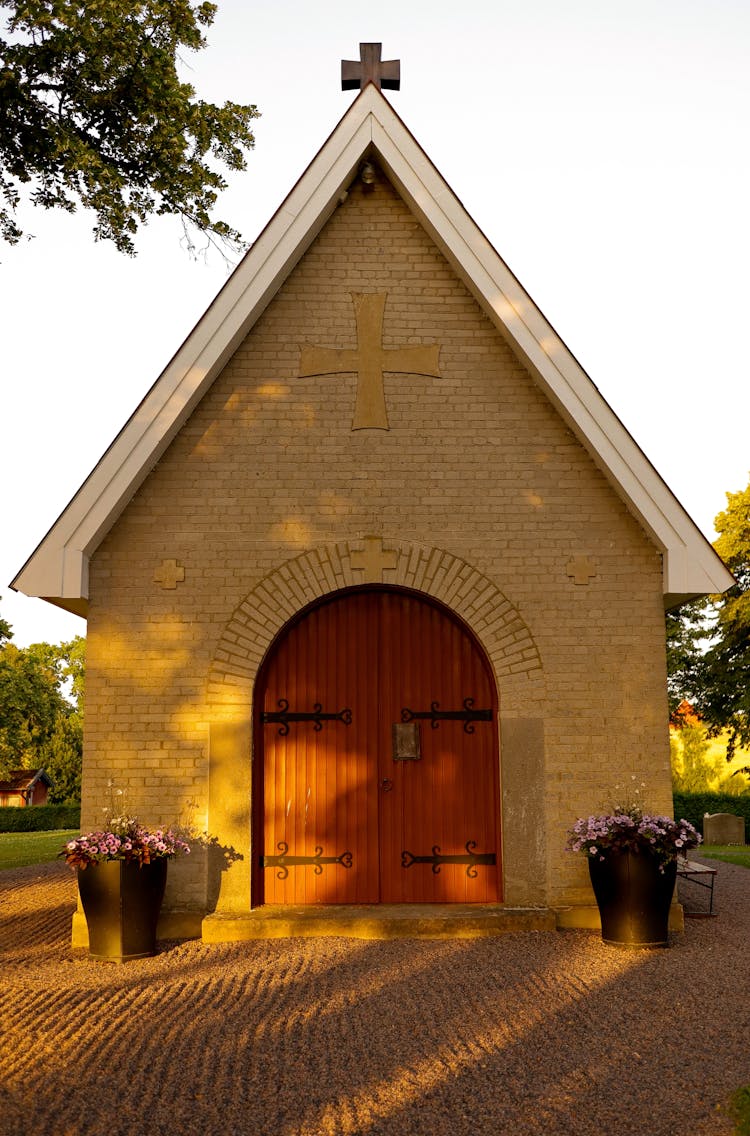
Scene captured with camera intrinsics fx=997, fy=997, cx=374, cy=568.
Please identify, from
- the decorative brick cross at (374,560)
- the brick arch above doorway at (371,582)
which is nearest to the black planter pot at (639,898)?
the brick arch above doorway at (371,582)

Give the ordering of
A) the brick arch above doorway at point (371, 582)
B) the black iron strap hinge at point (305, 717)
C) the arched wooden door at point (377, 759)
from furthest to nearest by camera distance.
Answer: the black iron strap hinge at point (305, 717) → the arched wooden door at point (377, 759) → the brick arch above doorway at point (371, 582)

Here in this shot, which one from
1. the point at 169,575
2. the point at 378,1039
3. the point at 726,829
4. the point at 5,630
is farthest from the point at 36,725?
the point at 378,1039

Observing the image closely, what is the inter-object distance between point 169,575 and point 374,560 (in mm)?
1957

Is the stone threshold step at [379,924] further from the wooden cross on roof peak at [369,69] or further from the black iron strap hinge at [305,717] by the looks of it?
the wooden cross on roof peak at [369,69]

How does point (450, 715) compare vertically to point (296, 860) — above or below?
above

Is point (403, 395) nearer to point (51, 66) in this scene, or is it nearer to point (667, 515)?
point (667, 515)

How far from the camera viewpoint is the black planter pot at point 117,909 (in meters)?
8.23

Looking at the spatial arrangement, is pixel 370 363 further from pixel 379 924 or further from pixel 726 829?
pixel 726 829

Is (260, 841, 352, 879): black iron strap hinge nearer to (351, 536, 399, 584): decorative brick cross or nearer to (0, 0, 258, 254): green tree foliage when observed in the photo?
(351, 536, 399, 584): decorative brick cross

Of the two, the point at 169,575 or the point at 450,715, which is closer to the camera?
the point at 169,575

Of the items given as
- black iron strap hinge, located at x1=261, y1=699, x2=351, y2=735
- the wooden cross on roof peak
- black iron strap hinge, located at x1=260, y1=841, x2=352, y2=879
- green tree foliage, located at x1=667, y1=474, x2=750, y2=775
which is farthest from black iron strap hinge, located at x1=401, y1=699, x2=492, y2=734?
green tree foliage, located at x1=667, y1=474, x2=750, y2=775

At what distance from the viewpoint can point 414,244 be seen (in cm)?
1017

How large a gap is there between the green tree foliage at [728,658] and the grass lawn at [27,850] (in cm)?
1823

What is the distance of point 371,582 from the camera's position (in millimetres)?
9562
